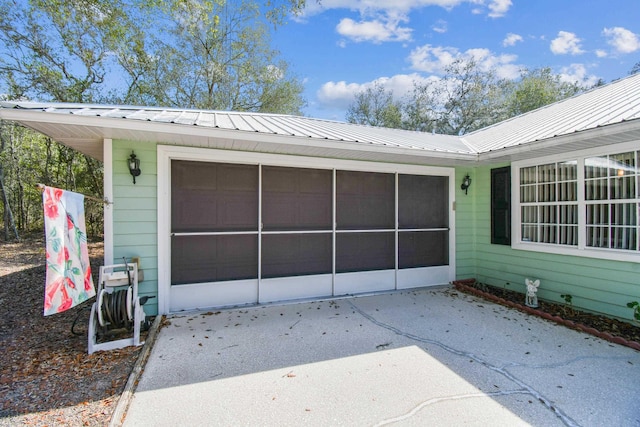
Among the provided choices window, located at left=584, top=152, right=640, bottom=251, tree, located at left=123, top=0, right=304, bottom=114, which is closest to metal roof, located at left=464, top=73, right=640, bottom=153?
window, located at left=584, top=152, right=640, bottom=251

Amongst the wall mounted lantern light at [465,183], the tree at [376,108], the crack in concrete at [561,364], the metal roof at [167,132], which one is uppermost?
the tree at [376,108]

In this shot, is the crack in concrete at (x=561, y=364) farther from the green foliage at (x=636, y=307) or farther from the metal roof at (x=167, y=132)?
the metal roof at (x=167, y=132)

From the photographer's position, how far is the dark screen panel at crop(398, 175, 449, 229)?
5.27m

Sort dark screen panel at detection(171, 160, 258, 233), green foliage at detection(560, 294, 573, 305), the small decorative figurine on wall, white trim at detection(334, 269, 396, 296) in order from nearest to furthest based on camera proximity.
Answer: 1. dark screen panel at detection(171, 160, 258, 233)
2. green foliage at detection(560, 294, 573, 305)
3. the small decorative figurine on wall
4. white trim at detection(334, 269, 396, 296)

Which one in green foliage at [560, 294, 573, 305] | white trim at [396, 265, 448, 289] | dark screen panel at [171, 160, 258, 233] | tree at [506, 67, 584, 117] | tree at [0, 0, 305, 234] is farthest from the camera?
tree at [506, 67, 584, 117]

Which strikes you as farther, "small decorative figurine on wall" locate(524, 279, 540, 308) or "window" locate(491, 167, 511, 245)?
"window" locate(491, 167, 511, 245)

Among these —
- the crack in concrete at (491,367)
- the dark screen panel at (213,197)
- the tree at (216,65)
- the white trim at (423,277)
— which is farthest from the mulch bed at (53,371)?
the tree at (216,65)

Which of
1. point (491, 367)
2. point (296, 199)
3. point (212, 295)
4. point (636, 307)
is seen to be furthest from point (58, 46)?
point (636, 307)

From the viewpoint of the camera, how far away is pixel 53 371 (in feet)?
8.50

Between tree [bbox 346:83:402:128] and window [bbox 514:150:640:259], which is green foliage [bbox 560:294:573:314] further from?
tree [bbox 346:83:402:128]

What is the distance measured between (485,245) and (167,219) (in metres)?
5.22

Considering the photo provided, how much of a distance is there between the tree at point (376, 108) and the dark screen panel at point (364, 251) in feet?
47.7

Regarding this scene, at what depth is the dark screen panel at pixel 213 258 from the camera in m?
4.04

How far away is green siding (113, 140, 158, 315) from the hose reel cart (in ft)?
1.58
